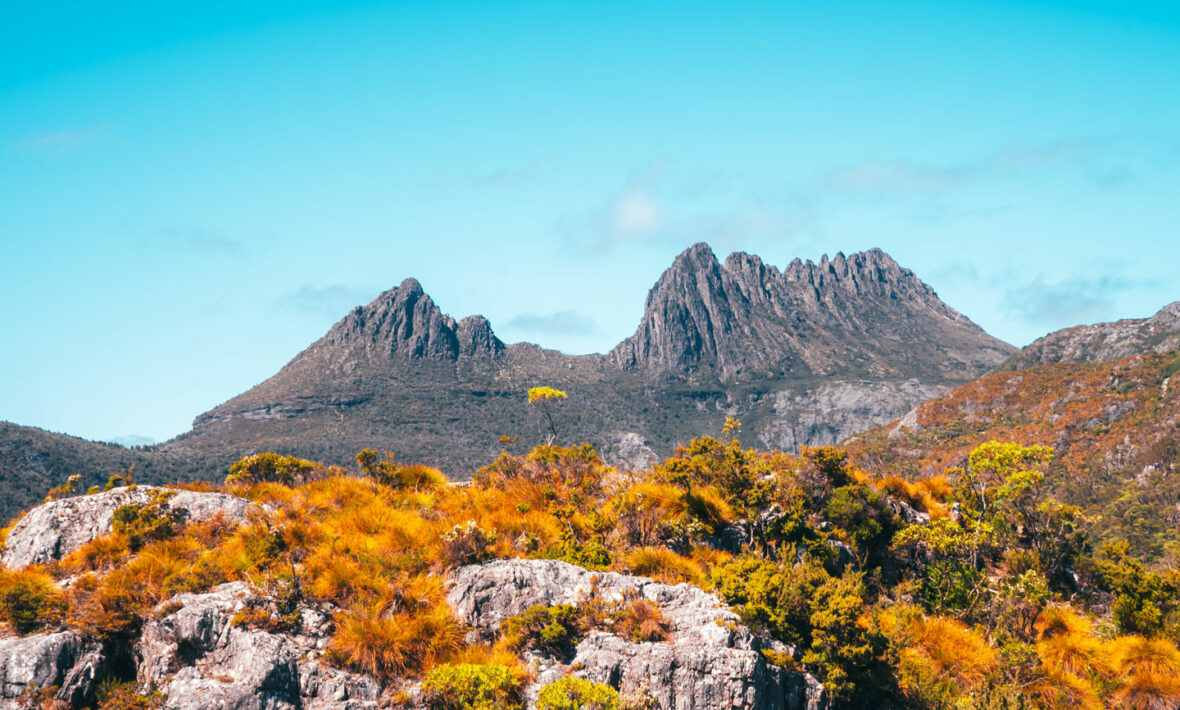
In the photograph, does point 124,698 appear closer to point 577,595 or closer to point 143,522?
point 143,522

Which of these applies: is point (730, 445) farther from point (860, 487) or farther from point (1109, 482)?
point (1109, 482)

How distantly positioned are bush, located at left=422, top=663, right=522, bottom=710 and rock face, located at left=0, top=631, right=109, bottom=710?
6544 millimetres

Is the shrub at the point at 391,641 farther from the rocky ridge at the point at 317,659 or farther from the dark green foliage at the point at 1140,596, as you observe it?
the dark green foliage at the point at 1140,596

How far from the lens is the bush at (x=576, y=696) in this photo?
11.5 meters

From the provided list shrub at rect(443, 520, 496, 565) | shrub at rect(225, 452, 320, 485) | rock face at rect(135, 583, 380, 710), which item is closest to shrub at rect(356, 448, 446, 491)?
shrub at rect(225, 452, 320, 485)

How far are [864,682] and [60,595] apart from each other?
1778 centimetres

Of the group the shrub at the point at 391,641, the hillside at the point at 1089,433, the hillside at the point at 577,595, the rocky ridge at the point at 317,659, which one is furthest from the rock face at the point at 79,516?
the hillside at the point at 1089,433

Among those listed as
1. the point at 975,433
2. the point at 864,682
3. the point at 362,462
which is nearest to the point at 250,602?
the point at 362,462

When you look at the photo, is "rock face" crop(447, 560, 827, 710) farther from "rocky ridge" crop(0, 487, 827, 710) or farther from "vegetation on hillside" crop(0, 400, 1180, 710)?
"vegetation on hillside" crop(0, 400, 1180, 710)

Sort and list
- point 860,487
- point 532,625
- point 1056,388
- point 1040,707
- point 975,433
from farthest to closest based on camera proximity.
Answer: point 1056,388, point 975,433, point 860,487, point 1040,707, point 532,625

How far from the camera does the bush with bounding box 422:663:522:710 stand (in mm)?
11820

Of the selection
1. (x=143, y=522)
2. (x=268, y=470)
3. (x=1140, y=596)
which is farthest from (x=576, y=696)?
(x=1140, y=596)

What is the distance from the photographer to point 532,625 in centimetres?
1367

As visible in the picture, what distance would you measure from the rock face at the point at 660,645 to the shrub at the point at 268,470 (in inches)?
343
